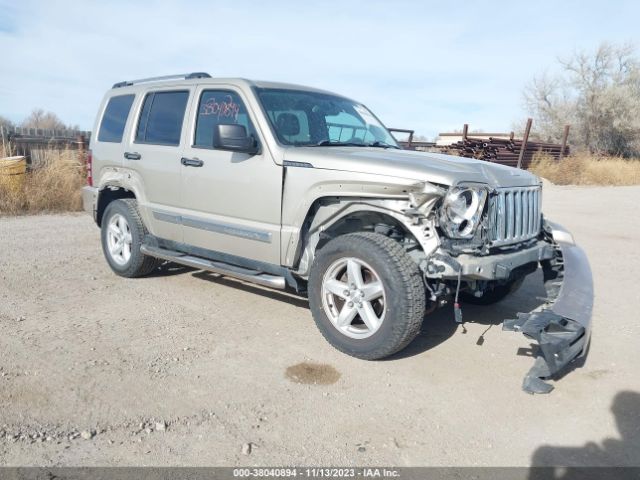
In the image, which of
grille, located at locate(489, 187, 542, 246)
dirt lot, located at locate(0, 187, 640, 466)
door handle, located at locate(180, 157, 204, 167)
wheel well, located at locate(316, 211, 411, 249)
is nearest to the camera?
dirt lot, located at locate(0, 187, 640, 466)

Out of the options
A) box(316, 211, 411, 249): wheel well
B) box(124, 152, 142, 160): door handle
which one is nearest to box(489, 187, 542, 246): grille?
box(316, 211, 411, 249): wheel well

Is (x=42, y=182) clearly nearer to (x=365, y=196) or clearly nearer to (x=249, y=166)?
(x=249, y=166)

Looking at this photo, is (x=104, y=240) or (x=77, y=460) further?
(x=104, y=240)

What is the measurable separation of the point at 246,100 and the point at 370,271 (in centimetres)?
191

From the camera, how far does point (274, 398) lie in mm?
3408

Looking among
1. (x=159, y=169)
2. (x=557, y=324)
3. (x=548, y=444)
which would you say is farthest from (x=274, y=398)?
(x=159, y=169)

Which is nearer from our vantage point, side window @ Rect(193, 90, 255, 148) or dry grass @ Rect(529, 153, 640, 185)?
side window @ Rect(193, 90, 255, 148)

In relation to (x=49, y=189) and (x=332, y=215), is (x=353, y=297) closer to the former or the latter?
(x=332, y=215)

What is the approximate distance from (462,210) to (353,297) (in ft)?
Result: 3.29

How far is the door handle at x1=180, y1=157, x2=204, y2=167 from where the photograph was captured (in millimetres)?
4923

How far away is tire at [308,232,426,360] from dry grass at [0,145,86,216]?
8.35 m

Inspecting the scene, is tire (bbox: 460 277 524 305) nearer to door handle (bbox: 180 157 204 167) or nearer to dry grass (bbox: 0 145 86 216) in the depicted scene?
door handle (bbox: 180 157 204 167)

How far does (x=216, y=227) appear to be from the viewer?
16.0 feet

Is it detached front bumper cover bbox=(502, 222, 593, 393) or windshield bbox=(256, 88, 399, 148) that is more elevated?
windshield bbox=(256, 88, 399, 148)
